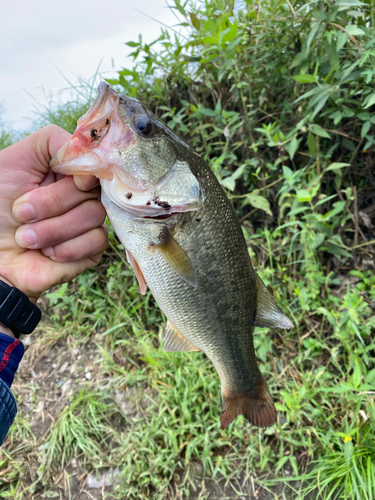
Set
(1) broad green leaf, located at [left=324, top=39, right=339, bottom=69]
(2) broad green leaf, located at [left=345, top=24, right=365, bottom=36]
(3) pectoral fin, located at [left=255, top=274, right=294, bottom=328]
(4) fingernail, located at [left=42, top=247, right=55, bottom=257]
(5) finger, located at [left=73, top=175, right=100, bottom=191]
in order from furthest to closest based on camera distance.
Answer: (1) broad green leaf, located at [left=324, top=39, right=339, bottom=69]
(2) broad green leaf, located at [left=345, top=24, right=365, bottom=36]
(3) pectoral fin, located at [left=255, top=274, right=294, bottom=328]
(4) fingernail, located at [left=42, top=247, right=55, bottom=257]
(5) finger, located at [left=73, top=175, right=100, bottom=191]

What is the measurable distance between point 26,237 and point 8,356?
478 mm

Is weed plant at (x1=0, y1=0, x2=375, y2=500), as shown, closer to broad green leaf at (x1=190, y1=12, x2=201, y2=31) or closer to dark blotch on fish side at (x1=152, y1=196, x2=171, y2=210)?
broad green leaf at (x1=190, y1=12, x2=201, y2=31)

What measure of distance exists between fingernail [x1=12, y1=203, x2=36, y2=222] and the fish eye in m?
0.50

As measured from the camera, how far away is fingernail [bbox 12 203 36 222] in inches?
46.4

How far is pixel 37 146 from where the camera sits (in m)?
1.25

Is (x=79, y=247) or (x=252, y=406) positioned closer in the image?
(x=79, y=247)

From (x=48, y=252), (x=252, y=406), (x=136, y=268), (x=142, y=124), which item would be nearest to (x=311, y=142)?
(x=142, y=124)

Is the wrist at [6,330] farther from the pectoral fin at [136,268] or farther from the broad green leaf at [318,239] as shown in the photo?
the broad green leaf at [318,239]

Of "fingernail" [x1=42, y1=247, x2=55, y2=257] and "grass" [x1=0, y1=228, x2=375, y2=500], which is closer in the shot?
"fingernail" [x1=42, y1=247, x2=55, y2=257]

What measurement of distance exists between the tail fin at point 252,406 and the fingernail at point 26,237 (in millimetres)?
1130

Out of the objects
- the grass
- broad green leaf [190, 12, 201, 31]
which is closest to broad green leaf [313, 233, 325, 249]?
the grass

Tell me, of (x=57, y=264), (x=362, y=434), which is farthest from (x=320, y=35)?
(x=362, y=434)

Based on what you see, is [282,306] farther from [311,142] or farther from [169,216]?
[169,216]

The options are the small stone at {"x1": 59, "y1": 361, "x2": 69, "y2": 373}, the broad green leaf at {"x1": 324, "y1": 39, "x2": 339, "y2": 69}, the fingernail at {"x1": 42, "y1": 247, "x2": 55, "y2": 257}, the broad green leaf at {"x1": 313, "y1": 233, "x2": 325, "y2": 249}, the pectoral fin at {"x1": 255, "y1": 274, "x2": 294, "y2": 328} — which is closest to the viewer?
the fingernail at {"x1": 42, "y1": 247, "x2": 55, "y2": 257}
